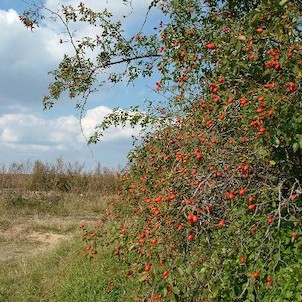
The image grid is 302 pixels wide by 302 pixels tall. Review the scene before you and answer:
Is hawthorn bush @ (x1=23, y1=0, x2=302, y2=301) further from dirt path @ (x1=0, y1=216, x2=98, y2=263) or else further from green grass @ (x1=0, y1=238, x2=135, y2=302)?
dirt path @ (x1=0, y1=216, x2=98, y2=263)

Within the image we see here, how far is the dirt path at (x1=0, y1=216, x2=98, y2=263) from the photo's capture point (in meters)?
10.5

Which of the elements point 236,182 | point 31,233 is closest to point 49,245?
point 31,233

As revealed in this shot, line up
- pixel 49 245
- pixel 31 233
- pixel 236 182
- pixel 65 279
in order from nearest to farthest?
1. pixel 236 182
2. pixel 65 279
3. pixel 49 245
4. pixel 31 233

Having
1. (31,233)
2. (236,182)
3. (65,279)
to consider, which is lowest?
(65,279)

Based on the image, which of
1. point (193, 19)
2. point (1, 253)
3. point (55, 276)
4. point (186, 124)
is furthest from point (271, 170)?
point (1, 253)

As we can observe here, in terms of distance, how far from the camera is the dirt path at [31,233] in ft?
34.4

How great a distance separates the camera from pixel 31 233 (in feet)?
40.3

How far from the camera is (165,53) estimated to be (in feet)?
17.2

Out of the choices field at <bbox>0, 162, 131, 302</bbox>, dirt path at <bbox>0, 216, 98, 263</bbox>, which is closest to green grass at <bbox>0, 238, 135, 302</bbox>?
field at <bbox>0, 162, 131, 302</bbox>

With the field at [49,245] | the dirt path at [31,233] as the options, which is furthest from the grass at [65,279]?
the dirt path at [31,233]

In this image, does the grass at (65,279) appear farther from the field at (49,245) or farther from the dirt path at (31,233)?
the dirt path at (31,233)

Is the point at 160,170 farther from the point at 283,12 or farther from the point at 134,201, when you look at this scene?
the point at 283,12

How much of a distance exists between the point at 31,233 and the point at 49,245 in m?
1.58

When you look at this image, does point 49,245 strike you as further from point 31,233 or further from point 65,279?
point 65,279
